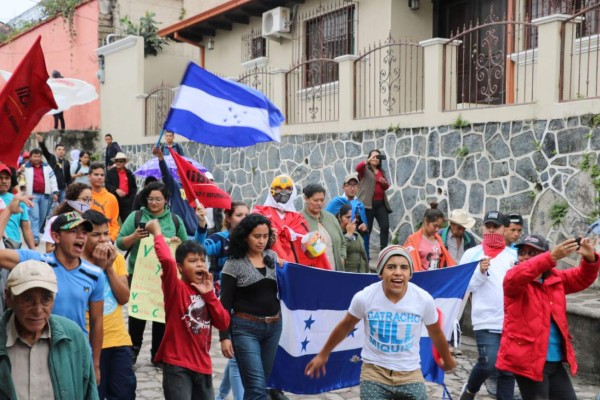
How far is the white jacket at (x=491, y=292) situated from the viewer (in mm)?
6773

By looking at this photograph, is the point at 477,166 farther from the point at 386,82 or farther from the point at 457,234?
the point at 386,82

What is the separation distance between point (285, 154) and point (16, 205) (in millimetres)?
11086

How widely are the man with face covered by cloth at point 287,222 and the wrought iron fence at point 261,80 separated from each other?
9.20m

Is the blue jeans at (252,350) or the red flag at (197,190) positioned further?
the red flag at (197,190)

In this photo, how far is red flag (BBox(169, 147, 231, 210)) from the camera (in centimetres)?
780

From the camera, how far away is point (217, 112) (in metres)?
8.09

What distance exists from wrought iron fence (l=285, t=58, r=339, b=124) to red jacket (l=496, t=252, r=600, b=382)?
31.9 ft

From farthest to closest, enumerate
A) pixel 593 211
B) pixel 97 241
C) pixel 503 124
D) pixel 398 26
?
pixel 398 26, pixel 503 124, pixel 593 211, pixel 97 241

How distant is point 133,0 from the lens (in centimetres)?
2470

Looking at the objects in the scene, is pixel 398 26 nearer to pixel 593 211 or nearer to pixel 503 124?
pixel 503 124

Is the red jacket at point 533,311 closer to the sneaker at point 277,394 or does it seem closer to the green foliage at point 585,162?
the sneaker at point 277,394

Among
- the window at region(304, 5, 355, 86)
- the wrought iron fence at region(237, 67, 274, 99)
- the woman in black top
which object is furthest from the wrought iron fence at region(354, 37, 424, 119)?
the woman in black top

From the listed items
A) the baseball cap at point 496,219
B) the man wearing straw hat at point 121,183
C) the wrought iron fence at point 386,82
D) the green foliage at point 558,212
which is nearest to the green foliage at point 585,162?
the green foliage at point 558,212

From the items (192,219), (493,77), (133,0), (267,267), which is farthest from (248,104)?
(133,0)
